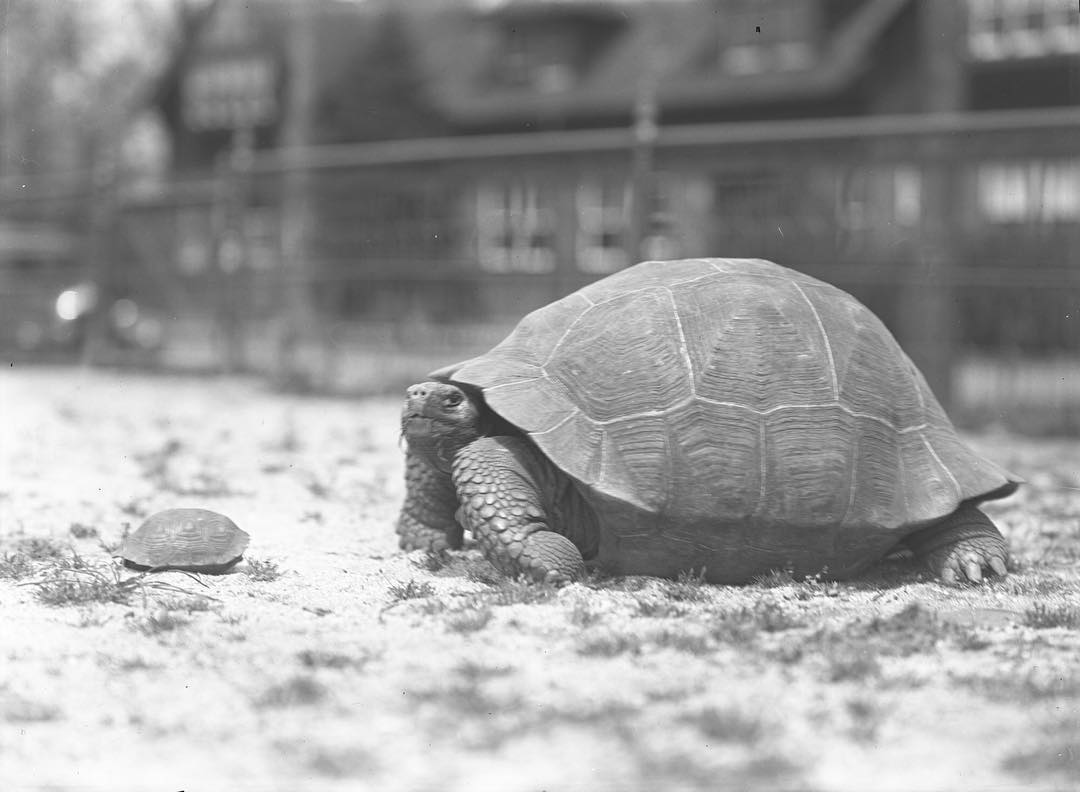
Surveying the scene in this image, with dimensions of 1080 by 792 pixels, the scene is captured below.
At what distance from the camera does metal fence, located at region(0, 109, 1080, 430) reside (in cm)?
1129

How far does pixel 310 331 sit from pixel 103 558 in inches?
365

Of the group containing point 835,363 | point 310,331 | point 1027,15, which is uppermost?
point 1027,15

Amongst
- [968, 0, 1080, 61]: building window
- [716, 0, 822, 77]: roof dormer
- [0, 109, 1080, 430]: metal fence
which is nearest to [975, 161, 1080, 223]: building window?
[0, 109, 1080, 430]: metal fence

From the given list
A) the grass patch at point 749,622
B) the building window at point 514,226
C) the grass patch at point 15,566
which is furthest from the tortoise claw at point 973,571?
the building window at point 514,226

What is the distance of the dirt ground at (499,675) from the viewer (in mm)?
3234

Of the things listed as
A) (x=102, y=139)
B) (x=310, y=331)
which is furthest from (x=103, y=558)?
(x=102, y=139)

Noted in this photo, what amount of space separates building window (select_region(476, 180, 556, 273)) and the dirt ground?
22.6 feet

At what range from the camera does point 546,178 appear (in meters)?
13.2

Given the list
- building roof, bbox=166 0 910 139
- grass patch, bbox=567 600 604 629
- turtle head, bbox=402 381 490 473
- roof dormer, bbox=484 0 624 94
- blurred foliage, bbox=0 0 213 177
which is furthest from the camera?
blurred foliage, bbox=0 0 213 177

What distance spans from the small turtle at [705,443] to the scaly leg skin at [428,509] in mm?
317

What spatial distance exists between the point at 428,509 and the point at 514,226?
8.38m

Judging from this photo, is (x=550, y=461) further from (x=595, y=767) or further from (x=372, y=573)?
(x=595, y=767)

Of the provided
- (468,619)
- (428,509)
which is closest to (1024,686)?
(468,619)

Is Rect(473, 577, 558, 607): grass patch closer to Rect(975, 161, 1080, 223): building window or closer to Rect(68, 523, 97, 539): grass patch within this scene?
Rect(68, 523, 97, 539): grass patch
